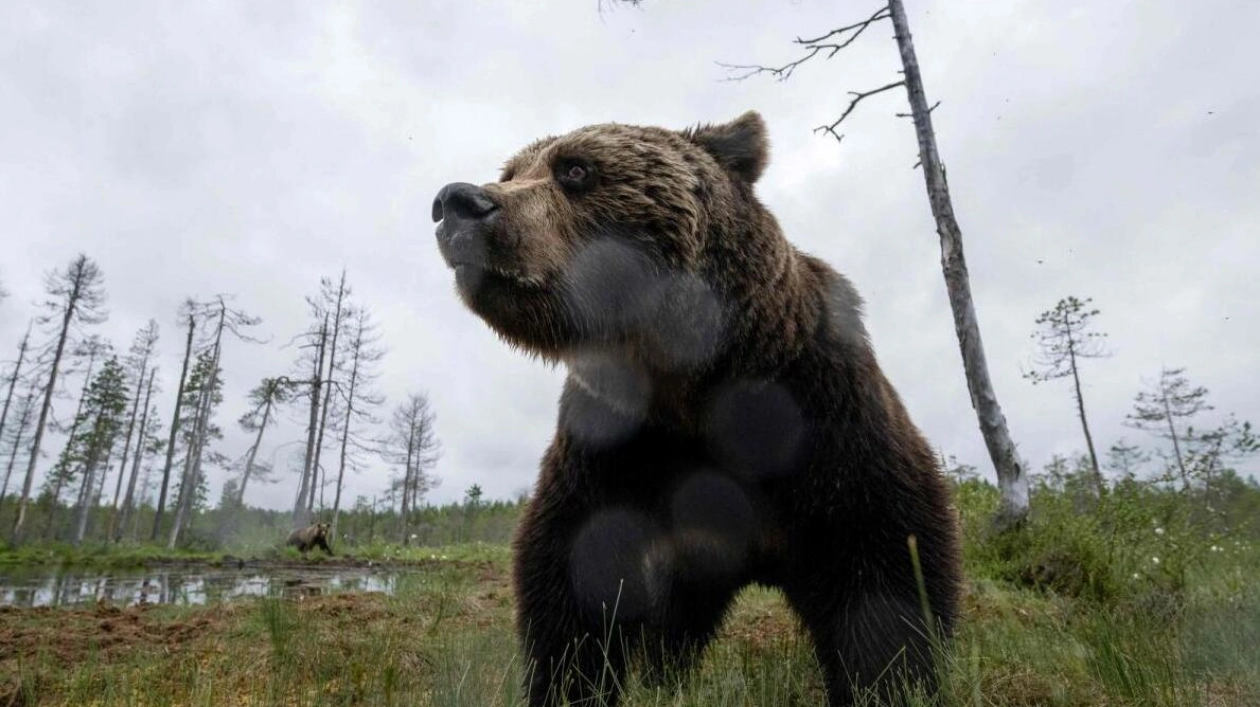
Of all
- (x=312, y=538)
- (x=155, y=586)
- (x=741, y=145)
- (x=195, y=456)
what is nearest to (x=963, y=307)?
(x=741, y=145)

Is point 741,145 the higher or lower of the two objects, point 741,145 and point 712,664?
the higher

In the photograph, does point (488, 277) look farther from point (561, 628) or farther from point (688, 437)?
point (561, 628)

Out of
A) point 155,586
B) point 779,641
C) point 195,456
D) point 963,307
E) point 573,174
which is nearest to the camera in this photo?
point 573,174

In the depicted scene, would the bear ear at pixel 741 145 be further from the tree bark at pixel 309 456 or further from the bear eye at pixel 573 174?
the tree bark at pixel 309 456

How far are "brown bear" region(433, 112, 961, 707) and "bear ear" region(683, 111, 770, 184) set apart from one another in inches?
12.3

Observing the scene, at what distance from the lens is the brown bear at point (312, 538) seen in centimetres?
2348

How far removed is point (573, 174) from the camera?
2.53 meters

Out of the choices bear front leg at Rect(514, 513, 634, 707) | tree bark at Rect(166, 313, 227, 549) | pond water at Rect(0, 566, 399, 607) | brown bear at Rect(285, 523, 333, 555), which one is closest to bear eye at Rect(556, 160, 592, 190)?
bear front leg at Rect(514, 513, 634, 707)

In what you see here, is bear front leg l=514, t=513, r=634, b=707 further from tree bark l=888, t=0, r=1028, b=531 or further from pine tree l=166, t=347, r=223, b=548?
pine tree l=166, t=347, r=223, b=548


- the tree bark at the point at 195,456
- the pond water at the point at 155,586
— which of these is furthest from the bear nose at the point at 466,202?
the tree bark at the point at 195,456

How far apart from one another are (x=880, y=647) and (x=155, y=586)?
14.0 meters

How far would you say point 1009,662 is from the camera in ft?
9.32

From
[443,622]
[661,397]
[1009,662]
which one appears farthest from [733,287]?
[443,622]

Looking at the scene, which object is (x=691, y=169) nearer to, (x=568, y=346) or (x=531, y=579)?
(x=568, y=346)
